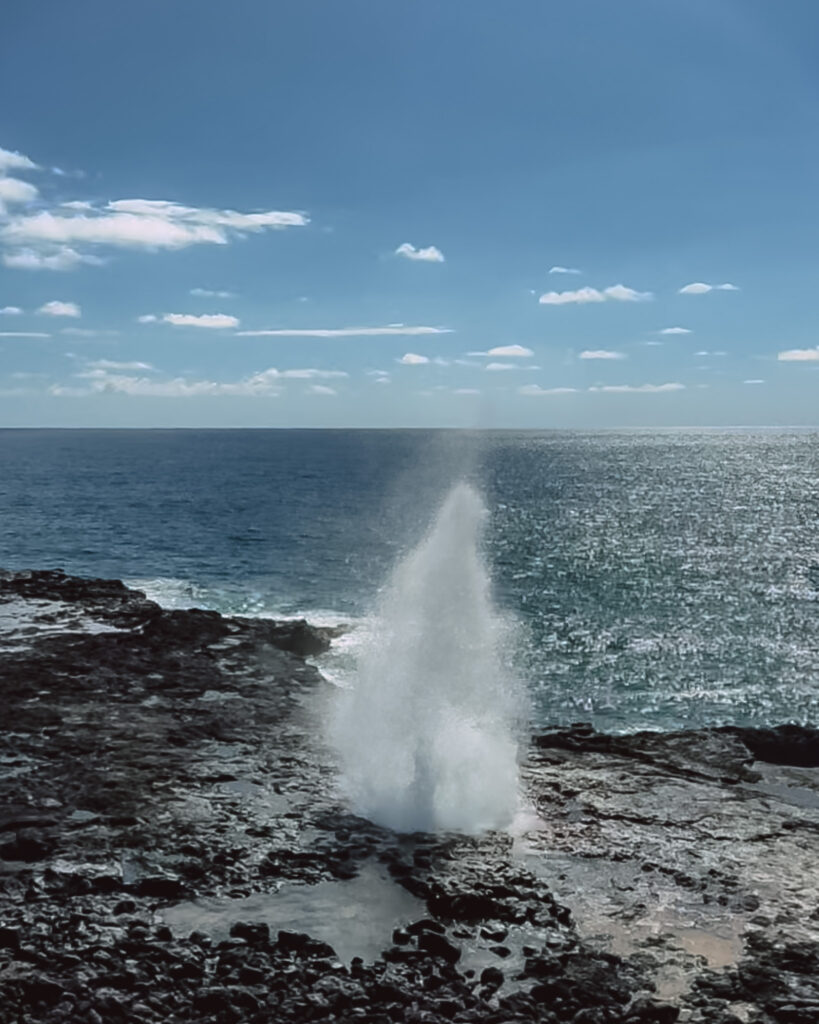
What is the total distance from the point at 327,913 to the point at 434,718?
35.6 ft

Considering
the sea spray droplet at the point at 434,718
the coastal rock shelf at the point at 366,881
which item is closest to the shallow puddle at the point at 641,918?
the coastal rock shelf at the point at 366,881

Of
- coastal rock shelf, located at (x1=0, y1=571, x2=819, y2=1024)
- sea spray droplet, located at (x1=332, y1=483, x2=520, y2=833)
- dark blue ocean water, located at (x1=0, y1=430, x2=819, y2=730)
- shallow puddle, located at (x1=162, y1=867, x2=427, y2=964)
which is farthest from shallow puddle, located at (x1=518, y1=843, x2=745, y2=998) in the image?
dark blue ocean water, located at (x1=0, y1=430, x2=819, y2=730)

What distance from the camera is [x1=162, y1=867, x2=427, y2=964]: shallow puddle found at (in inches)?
803

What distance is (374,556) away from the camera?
88750 mm

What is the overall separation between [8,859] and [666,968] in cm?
1584

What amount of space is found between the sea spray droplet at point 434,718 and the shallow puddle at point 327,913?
420 cm

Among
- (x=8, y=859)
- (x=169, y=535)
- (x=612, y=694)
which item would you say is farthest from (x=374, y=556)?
(x=8, y=859)

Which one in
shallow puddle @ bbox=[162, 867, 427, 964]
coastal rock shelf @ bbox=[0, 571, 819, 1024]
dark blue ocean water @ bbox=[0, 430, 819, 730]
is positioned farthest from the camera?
dark blue ocean water @ bbox=[0, 430, 819, 730]

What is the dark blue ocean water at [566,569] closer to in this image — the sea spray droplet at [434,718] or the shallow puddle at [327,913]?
the sea spray droplet at [434,718]

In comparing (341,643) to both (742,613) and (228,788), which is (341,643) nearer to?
(228,788)

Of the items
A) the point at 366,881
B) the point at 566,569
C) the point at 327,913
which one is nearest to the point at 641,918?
the point at 366,881

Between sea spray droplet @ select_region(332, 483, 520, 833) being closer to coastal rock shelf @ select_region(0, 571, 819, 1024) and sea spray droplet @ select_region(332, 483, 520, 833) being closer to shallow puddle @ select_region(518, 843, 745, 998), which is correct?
coastal rock shelf @ select_region(0, 571, 819, 1024)

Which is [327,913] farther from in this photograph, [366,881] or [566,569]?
[566,569]

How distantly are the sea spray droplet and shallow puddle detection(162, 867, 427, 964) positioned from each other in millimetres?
4201
